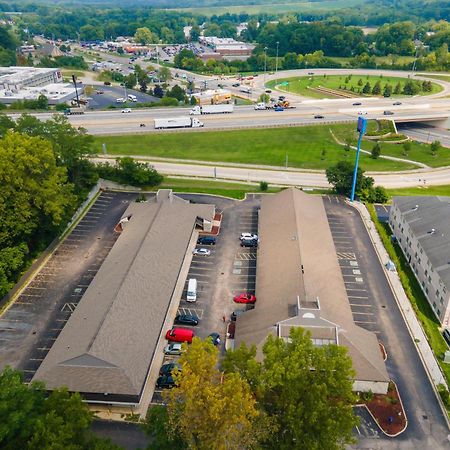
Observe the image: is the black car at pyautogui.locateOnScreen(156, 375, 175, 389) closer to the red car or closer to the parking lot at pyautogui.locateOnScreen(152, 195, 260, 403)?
the parking lot at pyautogui.locateOnScreen(152, 195, 260, 403)

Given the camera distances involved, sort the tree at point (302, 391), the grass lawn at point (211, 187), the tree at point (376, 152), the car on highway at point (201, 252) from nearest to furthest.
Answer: the tree at point (302, 391)
the car on highway at point (201, 252)
the grass lawn at point (211, 187)
the tree at point (376, 152)

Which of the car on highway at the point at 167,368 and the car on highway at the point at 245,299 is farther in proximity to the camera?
the car on highway at the point at 245,299

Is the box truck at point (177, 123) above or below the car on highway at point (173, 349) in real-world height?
above

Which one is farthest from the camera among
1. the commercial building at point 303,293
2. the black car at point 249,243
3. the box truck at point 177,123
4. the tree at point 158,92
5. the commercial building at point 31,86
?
the tree at point 158,92

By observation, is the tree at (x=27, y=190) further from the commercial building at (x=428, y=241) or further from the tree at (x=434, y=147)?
the tree at (x=434, y=147)

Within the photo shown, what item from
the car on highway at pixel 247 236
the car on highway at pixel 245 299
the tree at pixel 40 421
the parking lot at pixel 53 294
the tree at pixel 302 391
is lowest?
the parking lot at pixel 53 294

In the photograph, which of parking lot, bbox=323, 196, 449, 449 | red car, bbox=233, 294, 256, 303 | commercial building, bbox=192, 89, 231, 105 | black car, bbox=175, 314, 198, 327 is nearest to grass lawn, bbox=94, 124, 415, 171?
parking lot, bbox=323, 196, 449, 449

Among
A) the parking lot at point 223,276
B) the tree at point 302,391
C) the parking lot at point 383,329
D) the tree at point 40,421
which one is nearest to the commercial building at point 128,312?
the parking lot at point 223,276
